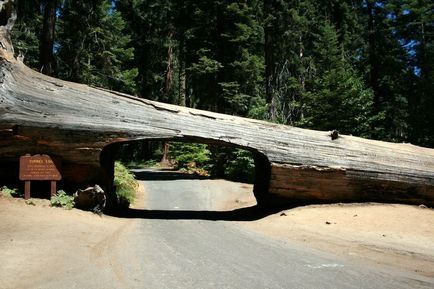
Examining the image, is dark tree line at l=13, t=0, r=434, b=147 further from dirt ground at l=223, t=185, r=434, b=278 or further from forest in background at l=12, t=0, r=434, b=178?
dirt ground at l=223, t=185, r=434, b=278

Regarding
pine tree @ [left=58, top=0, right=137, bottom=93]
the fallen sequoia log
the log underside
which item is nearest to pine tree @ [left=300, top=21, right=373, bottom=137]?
the fallen sequoia log

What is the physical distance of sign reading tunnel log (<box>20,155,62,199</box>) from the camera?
11008 millimetres

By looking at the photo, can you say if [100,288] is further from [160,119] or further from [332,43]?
[332,43]

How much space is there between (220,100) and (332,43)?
26.8ft

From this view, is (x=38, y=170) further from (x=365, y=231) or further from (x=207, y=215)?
(x=365, y=231)

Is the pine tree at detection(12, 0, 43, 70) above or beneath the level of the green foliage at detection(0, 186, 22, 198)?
above

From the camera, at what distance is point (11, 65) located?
11.7 metres

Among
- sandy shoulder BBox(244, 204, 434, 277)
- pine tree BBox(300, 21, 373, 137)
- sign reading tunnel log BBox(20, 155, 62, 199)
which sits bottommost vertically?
sandy shoulder BBox(244, 204, 434, 277)

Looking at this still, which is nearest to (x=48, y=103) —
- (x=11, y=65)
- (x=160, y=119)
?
(x=11, y=65)

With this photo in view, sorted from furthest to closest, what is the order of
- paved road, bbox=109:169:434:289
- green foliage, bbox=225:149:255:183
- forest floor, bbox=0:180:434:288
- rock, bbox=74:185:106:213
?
green foliage, bbox=225:149:255:183 < rock, bbox=74:185:106:213 < forest floor, bbox=0:180:434:288 < paved road, bbox=109:169:434:289

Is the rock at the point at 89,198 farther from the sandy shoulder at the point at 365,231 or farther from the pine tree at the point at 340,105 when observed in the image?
A: the pine tree at the point at 340,105

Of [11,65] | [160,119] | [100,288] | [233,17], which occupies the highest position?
[233,17]

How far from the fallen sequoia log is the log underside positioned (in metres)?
0.03

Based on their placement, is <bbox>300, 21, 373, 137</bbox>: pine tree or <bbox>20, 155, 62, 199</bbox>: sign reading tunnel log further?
<bbox>300, 21, 373, 137</bbox>: pine tree
